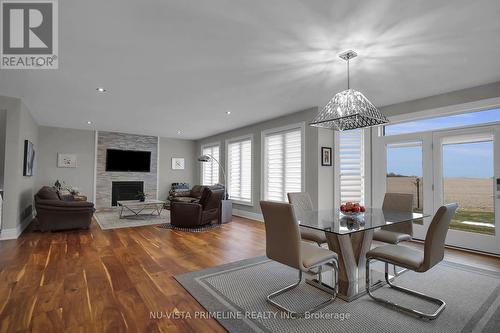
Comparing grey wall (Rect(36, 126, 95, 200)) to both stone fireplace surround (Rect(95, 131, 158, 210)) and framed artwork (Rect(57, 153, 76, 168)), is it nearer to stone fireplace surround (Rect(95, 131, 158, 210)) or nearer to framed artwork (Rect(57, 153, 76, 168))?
framed artwork (Rect(57, 153, 76, 168))

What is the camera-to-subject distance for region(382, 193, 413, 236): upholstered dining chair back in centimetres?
321

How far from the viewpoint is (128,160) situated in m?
8.39

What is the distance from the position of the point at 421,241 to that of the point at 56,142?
939cm

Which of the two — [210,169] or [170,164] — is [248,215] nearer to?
[210,169]

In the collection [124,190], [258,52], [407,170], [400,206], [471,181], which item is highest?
[258,52]

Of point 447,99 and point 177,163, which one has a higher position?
point 447,99

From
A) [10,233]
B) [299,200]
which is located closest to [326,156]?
[299,200]

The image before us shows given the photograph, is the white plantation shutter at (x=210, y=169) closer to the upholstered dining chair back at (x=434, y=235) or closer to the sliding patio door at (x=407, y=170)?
the sliding patio door at (x=407, y=170)

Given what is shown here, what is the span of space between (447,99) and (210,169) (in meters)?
6.78

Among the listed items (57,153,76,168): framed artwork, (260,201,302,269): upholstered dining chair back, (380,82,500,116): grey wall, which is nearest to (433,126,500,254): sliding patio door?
(380,82,500,116): grey wall

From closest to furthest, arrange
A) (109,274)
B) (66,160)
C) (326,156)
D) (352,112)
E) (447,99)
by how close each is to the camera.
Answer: (352,112) → (109,274) → (447,99) → (326,156) → (66,160)

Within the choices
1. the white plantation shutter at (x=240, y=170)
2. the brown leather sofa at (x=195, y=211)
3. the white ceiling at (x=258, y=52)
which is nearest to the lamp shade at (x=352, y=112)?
the white ceiling at (x=258, y=52)

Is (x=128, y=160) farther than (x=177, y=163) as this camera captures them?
No

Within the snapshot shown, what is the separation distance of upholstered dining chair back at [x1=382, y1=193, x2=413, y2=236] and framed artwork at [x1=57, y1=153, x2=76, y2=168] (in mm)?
8312
